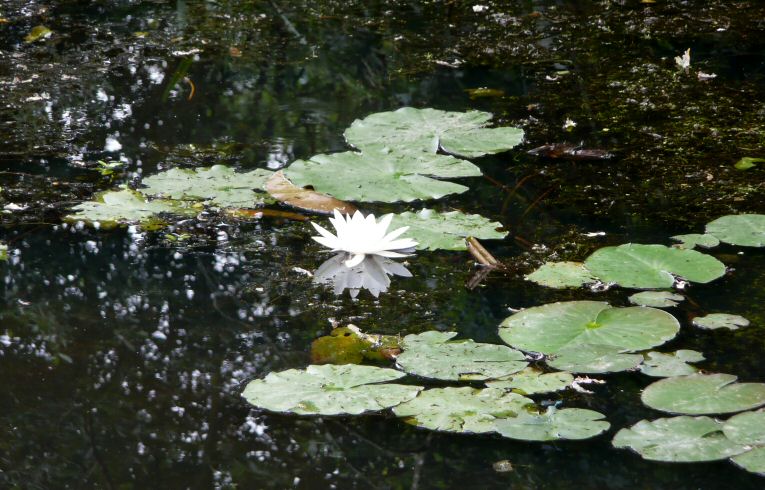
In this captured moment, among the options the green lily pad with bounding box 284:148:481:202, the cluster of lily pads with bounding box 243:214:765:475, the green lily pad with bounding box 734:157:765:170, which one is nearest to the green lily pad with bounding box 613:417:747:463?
the cluster of lily pads with bounding box 243:214:765:475

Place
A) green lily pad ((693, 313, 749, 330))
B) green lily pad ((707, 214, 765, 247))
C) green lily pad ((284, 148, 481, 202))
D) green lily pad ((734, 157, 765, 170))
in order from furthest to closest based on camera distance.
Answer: green lily pad ((734, 157, 765, 170)) → green lily pad ((284, 148, 481, 202)) → green lily pad ((707, 214, 765, 247)) → green lily pad ((693, 313, 749, 330))

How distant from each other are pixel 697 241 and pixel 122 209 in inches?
50.8

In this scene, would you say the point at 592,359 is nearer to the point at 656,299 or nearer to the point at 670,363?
the point at 670,363

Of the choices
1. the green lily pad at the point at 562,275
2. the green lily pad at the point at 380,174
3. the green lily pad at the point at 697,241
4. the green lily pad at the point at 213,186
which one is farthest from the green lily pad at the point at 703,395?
the green lily pad at the point at 213,186

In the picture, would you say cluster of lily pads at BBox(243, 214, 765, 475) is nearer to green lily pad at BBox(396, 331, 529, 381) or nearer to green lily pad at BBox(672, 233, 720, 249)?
green lily pad at BBox(396, 331, 529, 381)

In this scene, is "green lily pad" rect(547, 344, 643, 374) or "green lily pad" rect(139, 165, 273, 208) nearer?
"green lily pad" rect(547, 344, 643, 374)

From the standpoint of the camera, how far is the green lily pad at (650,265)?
5.76 feet

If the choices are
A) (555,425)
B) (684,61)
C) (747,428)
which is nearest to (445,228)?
(555,425)

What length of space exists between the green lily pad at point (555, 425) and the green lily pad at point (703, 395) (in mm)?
106

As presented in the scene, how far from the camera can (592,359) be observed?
1.54 metres

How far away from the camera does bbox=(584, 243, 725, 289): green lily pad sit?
5.76 feet

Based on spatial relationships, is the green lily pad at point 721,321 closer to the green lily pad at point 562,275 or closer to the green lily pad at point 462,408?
the green lily pad at point 562,275

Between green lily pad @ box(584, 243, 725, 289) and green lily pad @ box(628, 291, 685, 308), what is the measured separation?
0.6 inches

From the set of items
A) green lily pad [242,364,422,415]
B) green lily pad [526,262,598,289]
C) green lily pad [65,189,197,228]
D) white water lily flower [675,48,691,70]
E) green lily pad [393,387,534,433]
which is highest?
white water lily flower [675,48,691,70]
